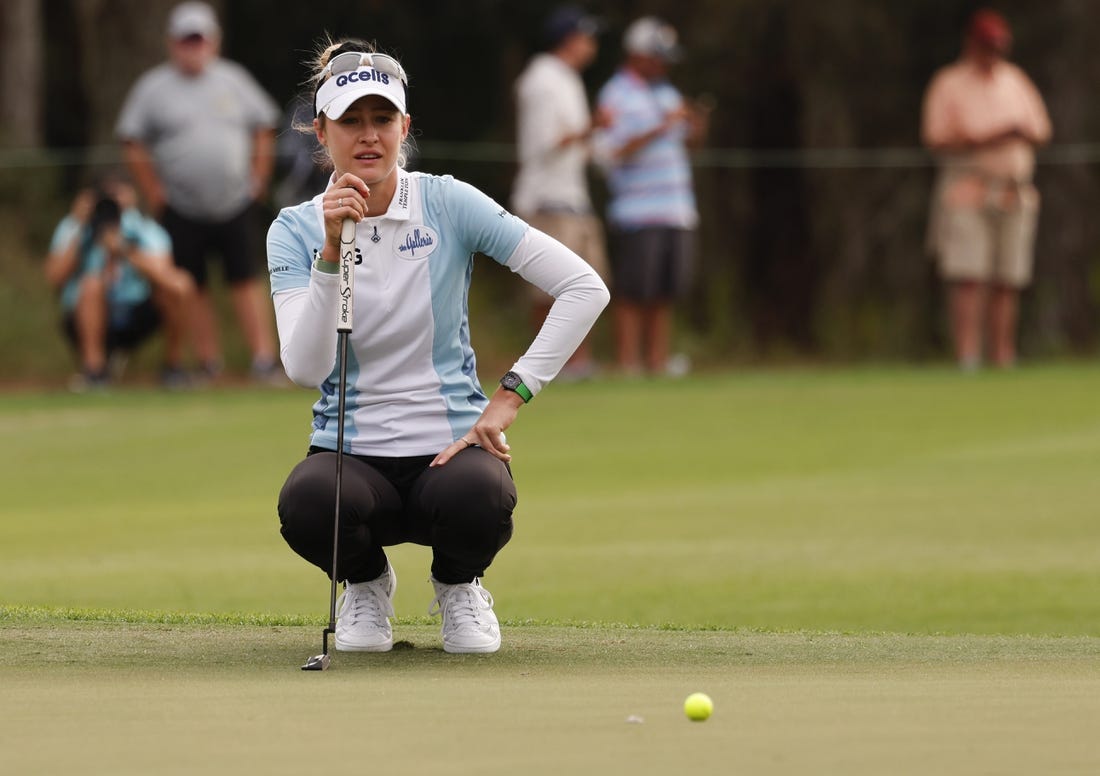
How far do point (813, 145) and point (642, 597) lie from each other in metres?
13.1

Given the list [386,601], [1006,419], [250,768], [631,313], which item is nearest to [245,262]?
[631,313]

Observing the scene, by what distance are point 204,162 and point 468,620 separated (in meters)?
9.09

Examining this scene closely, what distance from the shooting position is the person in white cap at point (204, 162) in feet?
46.2

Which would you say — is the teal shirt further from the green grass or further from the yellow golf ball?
the yellow golf ball

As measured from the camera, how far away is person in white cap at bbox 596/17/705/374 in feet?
47.1

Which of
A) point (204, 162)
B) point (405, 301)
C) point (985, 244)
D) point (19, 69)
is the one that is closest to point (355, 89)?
point (405, 301)

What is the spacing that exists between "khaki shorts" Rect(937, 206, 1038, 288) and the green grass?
0.75 m

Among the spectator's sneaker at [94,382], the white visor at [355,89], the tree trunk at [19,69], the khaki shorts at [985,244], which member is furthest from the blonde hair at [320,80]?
the tree trunk at [19,69]

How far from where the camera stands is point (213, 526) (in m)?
8.98

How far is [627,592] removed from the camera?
7340 mm

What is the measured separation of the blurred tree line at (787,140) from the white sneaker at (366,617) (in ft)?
41.6

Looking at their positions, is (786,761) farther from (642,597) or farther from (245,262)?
(245,262)

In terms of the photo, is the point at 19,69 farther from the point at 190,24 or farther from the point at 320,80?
the point at 320,80

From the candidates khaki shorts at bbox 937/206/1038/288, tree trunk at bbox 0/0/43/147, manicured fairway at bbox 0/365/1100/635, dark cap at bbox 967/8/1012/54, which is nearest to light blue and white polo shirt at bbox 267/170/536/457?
manicured fairway at bbox 0/365/1100/635
